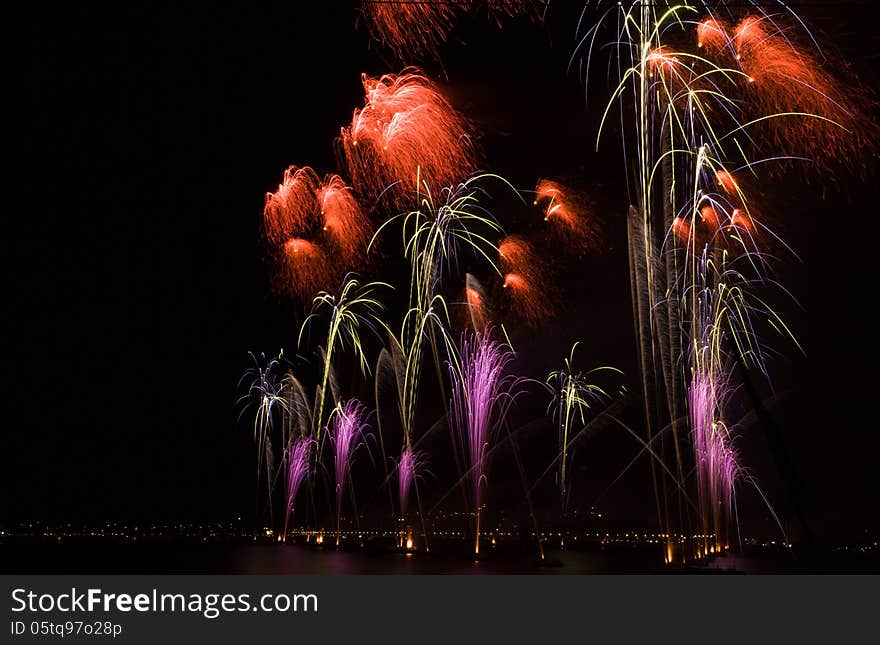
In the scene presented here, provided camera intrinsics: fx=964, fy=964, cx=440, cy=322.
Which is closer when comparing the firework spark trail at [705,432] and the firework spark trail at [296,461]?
the firework spark trail at [705,432]

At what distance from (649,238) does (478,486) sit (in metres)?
14.9

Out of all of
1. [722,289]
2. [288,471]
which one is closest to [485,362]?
[722,289]

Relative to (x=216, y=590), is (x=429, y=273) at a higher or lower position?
higher

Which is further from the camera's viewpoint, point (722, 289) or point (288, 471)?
point (288, 471)

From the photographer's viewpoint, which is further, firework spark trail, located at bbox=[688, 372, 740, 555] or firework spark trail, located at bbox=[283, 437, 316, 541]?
firework spark trail, located at bbox=[283, 437, 316, 541]

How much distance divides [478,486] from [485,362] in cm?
514

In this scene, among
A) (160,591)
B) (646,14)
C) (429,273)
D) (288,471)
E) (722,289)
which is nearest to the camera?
(160,591)

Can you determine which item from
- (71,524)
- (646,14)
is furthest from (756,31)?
(71,524)

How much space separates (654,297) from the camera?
2848 cm

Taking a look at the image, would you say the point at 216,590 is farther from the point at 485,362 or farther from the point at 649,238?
the point at 485,362

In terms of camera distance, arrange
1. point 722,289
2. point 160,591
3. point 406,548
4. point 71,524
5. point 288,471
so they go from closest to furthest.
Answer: point 160,591 → point 722,289 → point 406,548 → point 288,471 → point 71,524

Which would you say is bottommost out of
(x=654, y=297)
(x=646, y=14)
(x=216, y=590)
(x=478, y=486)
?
(x=216, y=590)

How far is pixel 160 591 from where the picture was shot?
17234 mm

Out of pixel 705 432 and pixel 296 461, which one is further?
pixel 296 461
